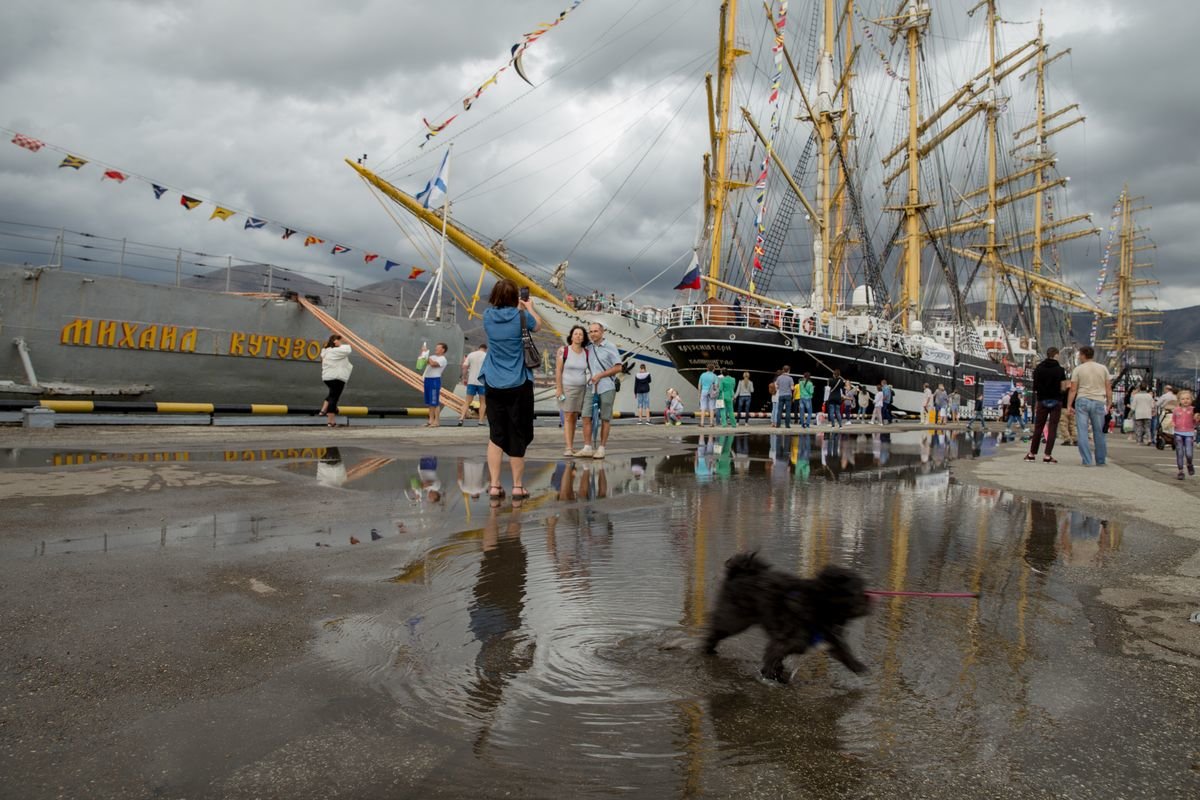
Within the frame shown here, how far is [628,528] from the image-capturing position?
4605 mm

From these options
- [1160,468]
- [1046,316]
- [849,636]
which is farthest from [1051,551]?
[1046,316]

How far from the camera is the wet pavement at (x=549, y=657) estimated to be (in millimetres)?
1639

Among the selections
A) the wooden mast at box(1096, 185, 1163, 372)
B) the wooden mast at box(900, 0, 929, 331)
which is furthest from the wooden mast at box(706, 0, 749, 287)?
the wooden mast at box(1096, 185, 1163, 372)

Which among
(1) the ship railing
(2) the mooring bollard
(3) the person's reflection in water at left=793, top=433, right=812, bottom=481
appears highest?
(1) the ship railing

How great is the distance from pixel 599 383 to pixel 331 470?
3.58 m

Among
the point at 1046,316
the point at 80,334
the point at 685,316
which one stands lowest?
the point at 80,334

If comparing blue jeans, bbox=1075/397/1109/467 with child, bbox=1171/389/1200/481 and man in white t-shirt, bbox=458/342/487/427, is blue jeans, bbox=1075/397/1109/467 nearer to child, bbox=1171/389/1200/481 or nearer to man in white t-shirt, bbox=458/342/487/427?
child, bbox=1171/389/1200/481

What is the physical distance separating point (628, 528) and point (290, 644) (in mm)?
2512

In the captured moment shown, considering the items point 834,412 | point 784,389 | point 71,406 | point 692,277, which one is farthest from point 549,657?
point 692,277

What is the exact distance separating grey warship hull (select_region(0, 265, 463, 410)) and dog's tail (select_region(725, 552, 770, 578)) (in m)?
16.2

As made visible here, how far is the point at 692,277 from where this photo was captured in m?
27.8

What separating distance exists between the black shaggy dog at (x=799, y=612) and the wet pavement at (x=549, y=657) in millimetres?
101

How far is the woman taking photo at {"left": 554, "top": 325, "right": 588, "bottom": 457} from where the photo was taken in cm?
864

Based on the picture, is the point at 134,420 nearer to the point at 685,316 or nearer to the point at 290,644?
the point at 290,644
